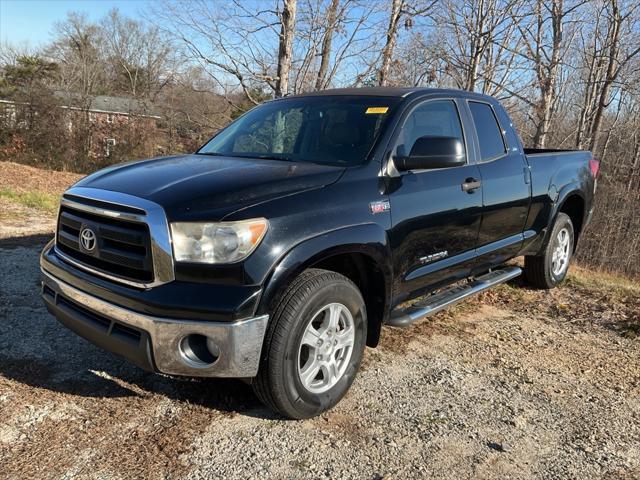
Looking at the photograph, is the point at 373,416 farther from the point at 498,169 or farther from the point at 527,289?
the point at 527,289

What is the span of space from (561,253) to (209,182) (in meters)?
4.55

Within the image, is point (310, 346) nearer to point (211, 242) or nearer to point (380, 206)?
point (211, 242)

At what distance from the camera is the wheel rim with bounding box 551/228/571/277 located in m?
5.76

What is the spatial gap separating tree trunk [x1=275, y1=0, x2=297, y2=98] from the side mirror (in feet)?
26.5

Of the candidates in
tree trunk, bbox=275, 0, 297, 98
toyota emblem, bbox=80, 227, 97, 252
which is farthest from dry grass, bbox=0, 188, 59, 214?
toyota emblem, bbox=80, 227, 97, 252

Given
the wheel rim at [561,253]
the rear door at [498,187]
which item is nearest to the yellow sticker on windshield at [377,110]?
the rear door at [498,187]

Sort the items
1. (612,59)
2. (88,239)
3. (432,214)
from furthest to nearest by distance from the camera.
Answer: (612,59), (432,214), (88,239)

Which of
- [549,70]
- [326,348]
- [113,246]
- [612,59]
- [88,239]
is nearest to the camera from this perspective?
[113,246]

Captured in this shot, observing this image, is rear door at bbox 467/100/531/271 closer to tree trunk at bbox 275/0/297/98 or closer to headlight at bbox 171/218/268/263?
headlight at bbox 171/218/268/263

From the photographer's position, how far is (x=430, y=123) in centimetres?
398

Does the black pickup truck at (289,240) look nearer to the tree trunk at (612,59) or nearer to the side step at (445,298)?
the side step at (445,298)

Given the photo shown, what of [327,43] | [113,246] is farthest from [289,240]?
[327,43]

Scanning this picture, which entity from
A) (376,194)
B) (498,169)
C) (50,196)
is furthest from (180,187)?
(50,196)

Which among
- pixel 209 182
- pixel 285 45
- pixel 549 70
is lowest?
pixel 209 182
